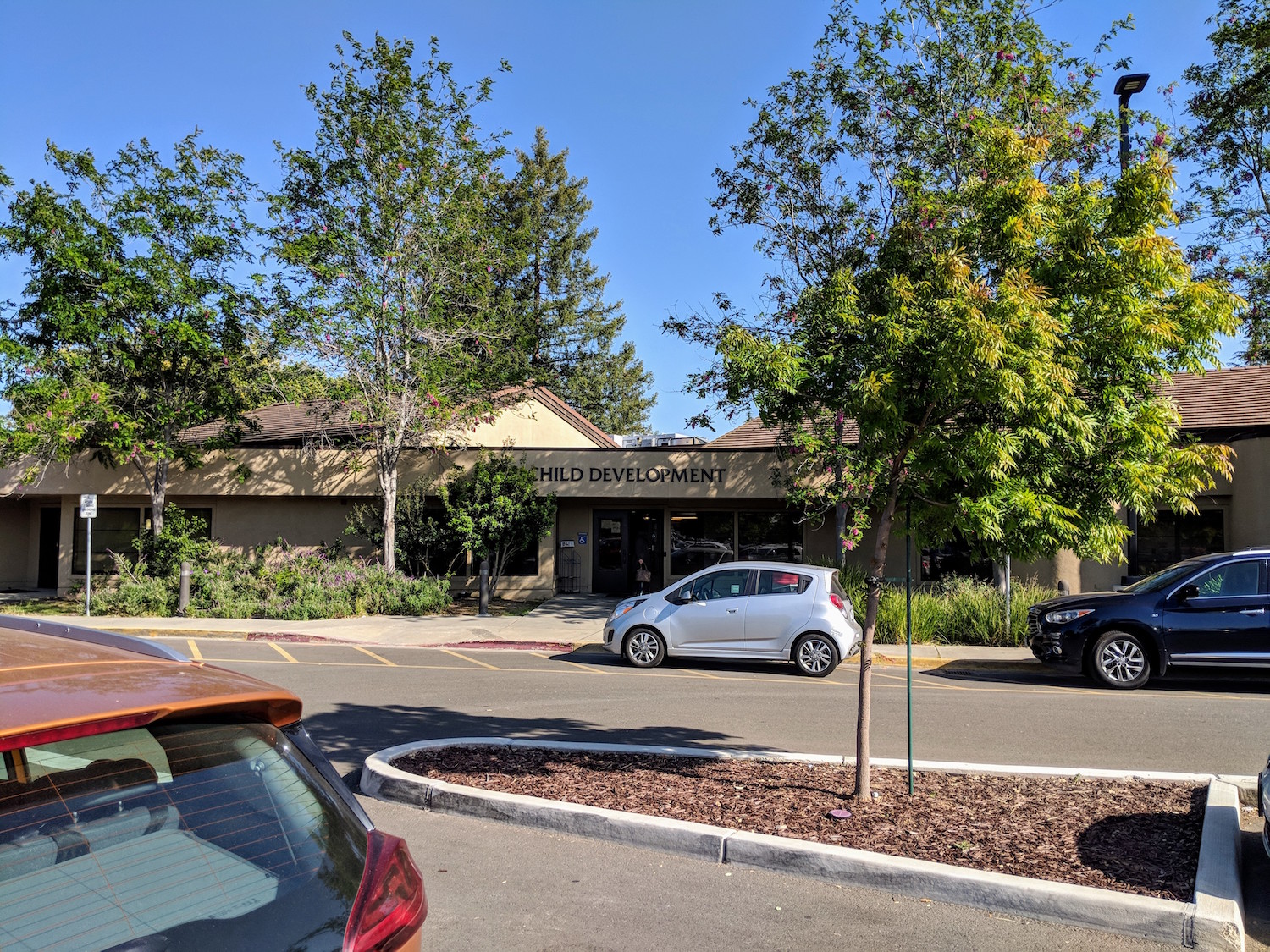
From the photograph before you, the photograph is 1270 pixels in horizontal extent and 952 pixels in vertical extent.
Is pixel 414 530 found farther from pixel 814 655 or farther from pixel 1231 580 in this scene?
pixel 1231 580

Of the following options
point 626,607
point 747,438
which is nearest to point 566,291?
point 747,438

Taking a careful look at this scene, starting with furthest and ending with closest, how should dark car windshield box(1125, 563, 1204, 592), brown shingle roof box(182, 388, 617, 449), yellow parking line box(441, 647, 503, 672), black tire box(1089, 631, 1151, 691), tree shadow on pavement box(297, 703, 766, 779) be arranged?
brown shingle roof box(182, 388, 617, 449) → yellow parking line box(441, 647, 503, 672) → dark car windshield box(1125, 563, 1204, 592) → black tire box(1089, 631, 1151, 691) → tree shadow on pavement box(297, 703, 766, 779)

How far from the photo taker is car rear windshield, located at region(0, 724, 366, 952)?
187cm

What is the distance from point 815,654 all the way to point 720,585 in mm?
1671

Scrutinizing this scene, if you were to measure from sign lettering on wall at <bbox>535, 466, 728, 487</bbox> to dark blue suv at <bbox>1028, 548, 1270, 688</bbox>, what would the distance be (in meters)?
10.8

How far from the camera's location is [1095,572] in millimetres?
20641

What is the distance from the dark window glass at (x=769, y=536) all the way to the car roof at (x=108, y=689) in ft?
68.3

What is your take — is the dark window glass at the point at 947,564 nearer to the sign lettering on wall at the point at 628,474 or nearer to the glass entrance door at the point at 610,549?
the sign lettering on wall at the point at 628,474

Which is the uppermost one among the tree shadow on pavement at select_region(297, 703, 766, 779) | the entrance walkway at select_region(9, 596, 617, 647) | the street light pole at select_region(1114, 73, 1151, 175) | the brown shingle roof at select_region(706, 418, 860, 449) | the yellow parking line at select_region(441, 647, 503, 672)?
the street light pole at select_region(1114, 73, 1151, 175)

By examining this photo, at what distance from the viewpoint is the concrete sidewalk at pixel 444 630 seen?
1454cm

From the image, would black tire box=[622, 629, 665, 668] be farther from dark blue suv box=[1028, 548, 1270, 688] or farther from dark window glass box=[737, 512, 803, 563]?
dark window glass box=[737, 512, 803, 563]

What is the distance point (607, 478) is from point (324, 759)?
772 inches

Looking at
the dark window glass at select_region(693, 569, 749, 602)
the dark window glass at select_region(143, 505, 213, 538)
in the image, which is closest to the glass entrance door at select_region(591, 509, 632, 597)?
the dark window glass at select_region(143, 505, 213, 538)

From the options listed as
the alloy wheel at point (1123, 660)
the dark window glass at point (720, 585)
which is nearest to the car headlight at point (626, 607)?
the dark window glass at point (720, 585)
